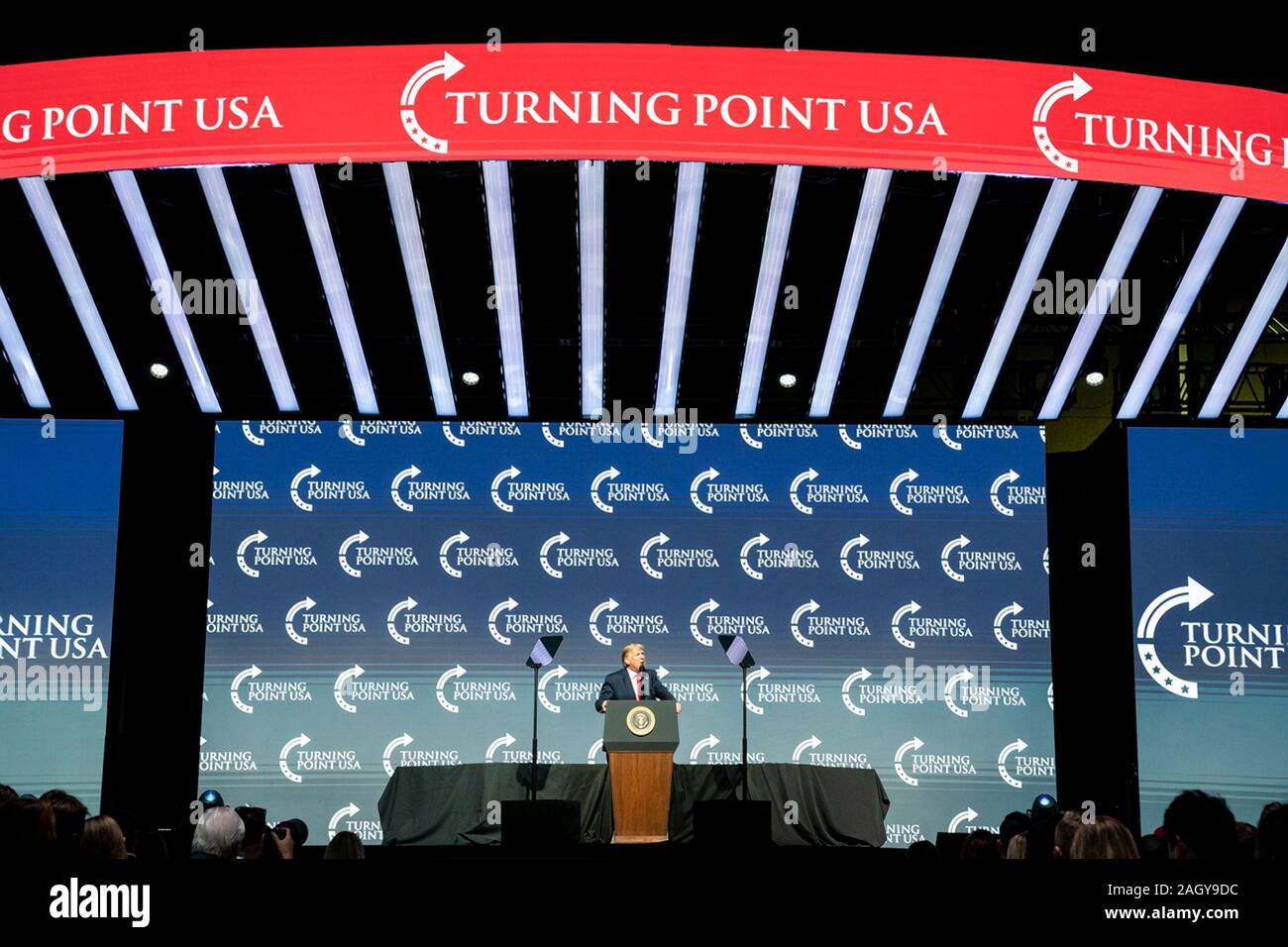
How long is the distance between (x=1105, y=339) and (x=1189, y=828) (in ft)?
24.2

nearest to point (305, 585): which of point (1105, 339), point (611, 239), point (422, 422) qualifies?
point (422, 422)

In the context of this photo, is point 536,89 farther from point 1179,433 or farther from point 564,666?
point 1179,433

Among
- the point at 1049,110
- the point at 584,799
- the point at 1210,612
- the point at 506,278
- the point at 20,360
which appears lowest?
the point at 584,799

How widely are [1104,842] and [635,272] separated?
21.7ft

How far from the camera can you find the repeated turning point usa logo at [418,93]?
6.75 metres

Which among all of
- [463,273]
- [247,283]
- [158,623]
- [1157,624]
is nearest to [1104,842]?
[463,273]

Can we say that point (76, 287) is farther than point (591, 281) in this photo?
Yes

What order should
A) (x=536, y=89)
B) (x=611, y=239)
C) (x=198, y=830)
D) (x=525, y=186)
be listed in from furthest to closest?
(x=611, y=239) < (x=525, y=186) < (x=536, y=89) < (x=198, y=830)

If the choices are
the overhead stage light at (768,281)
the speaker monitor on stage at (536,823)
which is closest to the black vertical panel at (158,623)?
the speaker monitor on stage at (536,823)

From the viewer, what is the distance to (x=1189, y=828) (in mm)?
4082

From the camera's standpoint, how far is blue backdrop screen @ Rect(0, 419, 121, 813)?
10.9 metres

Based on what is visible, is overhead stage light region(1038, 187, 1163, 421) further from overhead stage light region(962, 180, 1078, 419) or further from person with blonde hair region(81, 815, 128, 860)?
person with blonde hair region(81, 815, 128, 860)

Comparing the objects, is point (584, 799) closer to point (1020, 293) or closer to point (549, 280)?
point (549, 280)

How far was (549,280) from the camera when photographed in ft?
34.1
